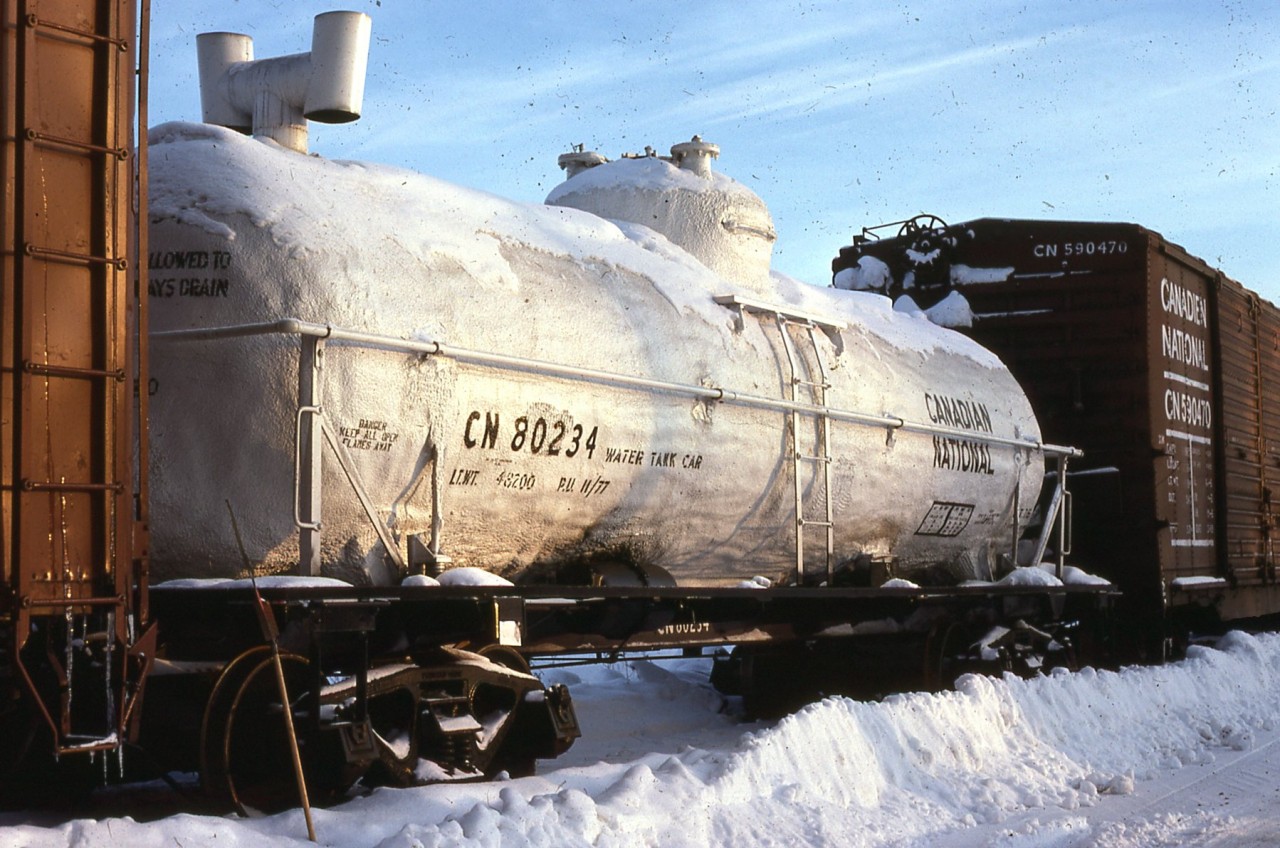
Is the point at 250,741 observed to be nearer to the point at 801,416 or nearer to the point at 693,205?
the point at 801,416

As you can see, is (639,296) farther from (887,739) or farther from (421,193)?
(887,739)

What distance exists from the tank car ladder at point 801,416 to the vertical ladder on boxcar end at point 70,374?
4.19 meters

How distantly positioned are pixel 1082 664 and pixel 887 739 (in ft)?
16.3

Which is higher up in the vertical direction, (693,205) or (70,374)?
(693,205)

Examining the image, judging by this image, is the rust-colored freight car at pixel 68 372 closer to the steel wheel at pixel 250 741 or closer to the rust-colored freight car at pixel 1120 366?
the steel wheel at pixel 250 741

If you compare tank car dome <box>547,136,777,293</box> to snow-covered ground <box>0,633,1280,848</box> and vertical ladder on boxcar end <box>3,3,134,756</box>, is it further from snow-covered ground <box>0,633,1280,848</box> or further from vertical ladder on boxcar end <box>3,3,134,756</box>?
vertical ladder on boxcar end <box>3,3,134,756</box>

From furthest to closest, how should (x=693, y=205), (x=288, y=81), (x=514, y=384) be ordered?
(x=693, y=205) → (x=288, y=81) → (x=514, y=384)

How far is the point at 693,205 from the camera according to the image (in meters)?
9.59

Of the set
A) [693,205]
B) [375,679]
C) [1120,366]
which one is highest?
[693,205]

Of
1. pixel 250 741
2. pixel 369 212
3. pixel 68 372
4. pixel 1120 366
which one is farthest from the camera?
pixel 1120 366

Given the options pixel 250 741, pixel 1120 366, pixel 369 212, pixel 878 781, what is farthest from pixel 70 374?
pixel 1120 366

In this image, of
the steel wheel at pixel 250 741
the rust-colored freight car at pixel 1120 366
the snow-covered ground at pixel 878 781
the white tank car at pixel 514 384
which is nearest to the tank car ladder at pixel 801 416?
the white tank car at pixel 514 384

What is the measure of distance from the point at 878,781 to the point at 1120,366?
6.48 metres

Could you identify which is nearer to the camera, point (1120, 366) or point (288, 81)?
point (288, 81)
